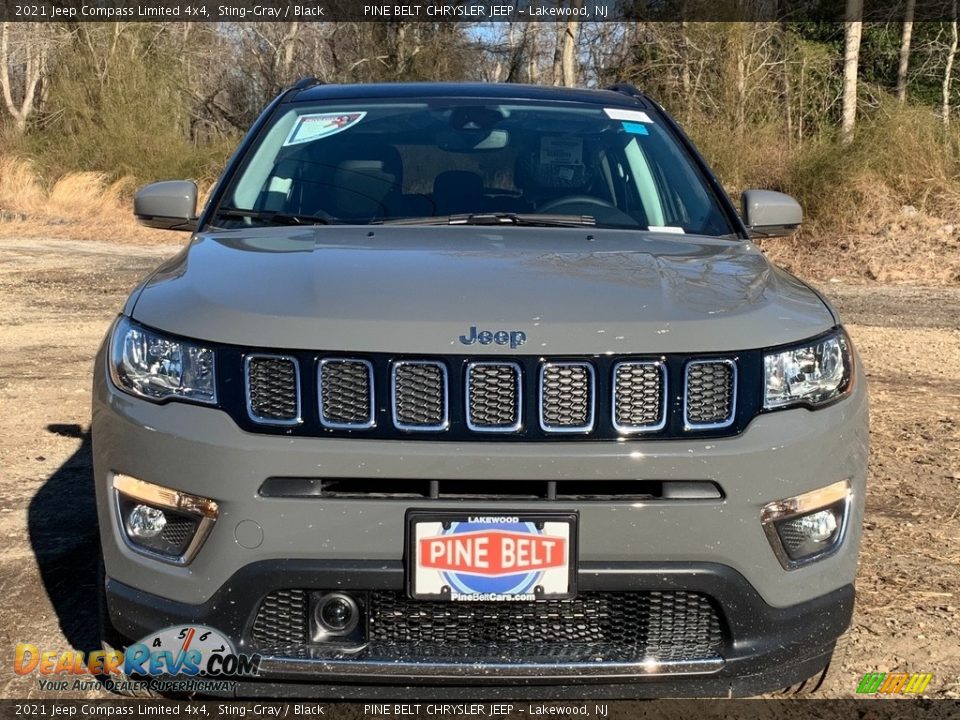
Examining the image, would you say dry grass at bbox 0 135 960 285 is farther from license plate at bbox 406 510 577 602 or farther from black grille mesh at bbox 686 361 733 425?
license plate at bbox 406 510 577 602

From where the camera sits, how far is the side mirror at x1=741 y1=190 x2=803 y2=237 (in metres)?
3.80

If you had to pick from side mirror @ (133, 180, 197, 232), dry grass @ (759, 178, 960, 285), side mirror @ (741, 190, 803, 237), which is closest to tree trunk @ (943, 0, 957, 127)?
dry grass @ (759, 178, 960, 285)

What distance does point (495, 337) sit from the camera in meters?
2.40

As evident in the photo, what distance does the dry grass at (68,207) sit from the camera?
17641 mm

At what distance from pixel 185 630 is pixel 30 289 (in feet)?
30.7

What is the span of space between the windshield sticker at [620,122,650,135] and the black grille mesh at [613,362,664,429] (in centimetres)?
185

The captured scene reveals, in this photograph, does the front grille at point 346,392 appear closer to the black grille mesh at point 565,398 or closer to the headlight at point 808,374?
the black grille mesh at point 565,398

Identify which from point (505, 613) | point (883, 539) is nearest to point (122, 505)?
point (505, 613)

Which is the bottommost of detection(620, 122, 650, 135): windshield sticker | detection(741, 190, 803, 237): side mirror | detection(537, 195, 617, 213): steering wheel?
detection(741, 190, 803, 237): side mirror

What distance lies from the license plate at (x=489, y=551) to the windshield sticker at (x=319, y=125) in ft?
6.58

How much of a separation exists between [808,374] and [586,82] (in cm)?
2611

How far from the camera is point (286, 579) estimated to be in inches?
92.6

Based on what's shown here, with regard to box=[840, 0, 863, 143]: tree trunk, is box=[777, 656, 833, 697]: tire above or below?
below

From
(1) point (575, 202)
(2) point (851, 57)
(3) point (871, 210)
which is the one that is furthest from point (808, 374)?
(2) point (851, 57)
